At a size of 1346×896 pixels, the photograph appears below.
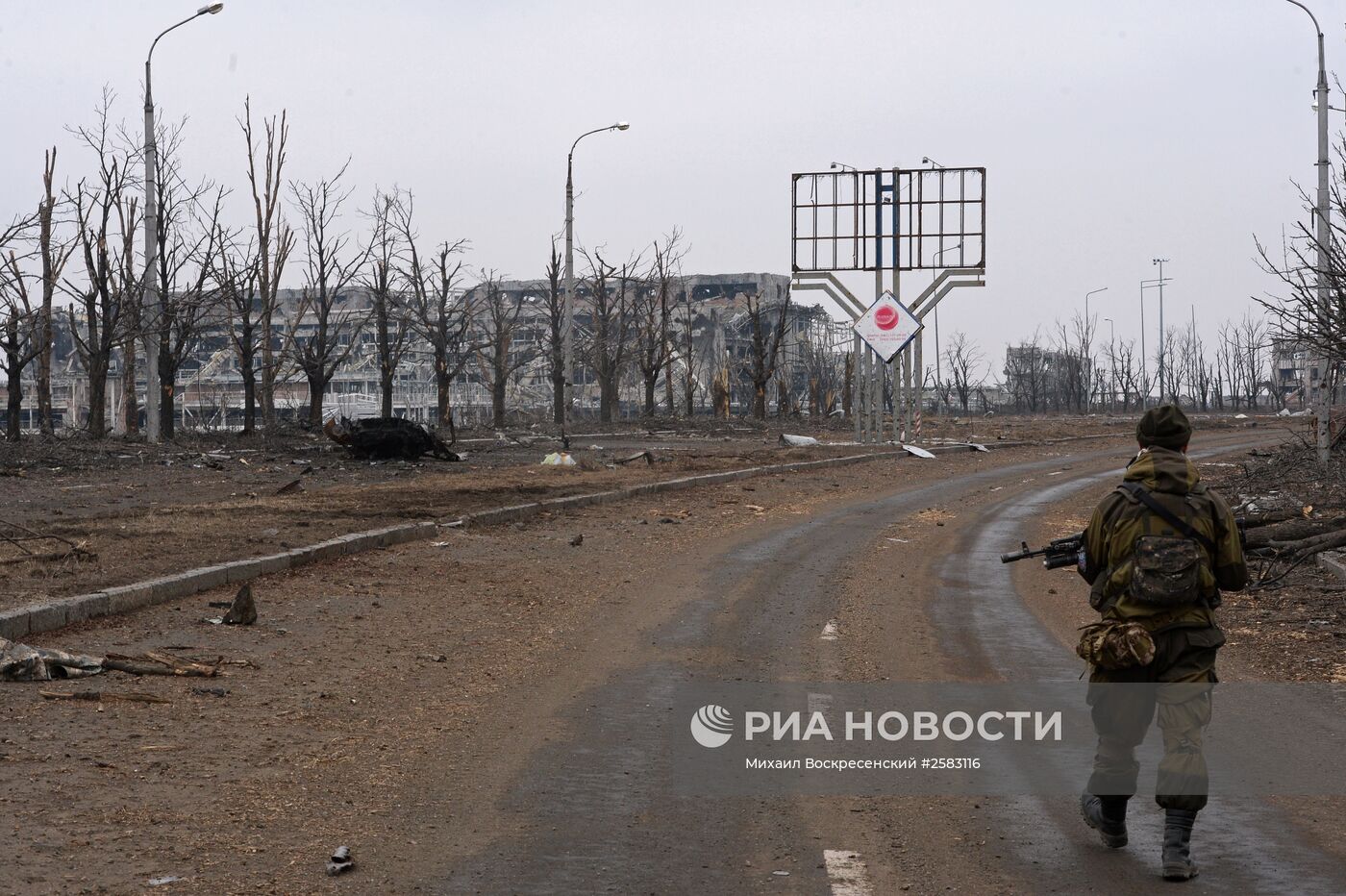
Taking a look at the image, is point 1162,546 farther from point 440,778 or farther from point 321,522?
point 321,522

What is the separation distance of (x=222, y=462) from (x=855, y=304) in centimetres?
1886

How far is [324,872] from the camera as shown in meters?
4.93

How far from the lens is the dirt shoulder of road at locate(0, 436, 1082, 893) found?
17.0 ft

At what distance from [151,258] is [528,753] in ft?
81.5

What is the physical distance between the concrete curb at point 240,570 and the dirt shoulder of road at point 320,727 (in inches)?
7.5

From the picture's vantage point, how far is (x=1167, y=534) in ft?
16.7

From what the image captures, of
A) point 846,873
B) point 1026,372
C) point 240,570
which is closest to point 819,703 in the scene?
point 846,873

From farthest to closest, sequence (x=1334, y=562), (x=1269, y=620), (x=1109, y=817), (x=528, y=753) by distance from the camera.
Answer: (x=1334, y=562)
(x=1269, y=620)
(x=528, y=753)
(x=1109, y=817)

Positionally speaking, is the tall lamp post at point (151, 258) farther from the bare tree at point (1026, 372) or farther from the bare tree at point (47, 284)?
the bare tree at point (1026, 372)

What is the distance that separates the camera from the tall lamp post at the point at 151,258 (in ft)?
94.2

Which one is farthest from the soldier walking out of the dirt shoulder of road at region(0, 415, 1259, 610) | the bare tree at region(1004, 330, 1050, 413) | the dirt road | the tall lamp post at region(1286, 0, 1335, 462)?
the bare tree at region(1004, 330, 1050, 413)

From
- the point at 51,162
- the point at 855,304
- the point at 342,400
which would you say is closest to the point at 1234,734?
the point at 855,304

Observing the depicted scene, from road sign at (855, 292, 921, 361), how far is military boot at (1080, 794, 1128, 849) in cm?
3203

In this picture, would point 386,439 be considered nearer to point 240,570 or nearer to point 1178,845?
point 240,570
